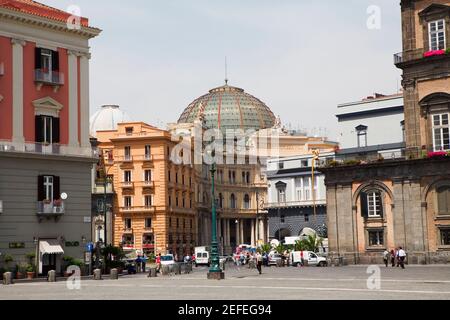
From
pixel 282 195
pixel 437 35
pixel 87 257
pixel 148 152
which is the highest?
pixel 437 35

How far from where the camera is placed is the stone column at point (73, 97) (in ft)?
176

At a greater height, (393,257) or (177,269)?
(393,257)

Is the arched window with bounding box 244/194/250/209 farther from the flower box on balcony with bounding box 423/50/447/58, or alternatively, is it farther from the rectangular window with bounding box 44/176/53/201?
the rectangular window with bounding box 44/176/53/201

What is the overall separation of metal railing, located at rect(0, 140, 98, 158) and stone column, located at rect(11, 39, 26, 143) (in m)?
0.45

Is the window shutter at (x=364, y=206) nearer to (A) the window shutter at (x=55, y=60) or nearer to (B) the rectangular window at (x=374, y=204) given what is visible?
(B) the rectangular window at (x=374, y=204)

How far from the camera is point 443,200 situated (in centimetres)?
6300

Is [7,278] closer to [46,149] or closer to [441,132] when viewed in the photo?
[46,149]

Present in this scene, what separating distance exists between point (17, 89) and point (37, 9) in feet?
19.6

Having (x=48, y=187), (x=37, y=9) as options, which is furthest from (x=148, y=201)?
(x=37, y=9)

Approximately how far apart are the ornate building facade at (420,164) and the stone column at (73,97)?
2610 cm

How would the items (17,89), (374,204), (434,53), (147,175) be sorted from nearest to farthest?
(17,89) < (434,53) < (374,204) < (147,175)

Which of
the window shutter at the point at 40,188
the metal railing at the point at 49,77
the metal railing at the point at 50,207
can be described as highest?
the metal railing at the point at 49,77

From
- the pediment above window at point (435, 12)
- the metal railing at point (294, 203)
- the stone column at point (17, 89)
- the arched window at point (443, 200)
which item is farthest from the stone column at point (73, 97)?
the metal railing at point (294, 203)
